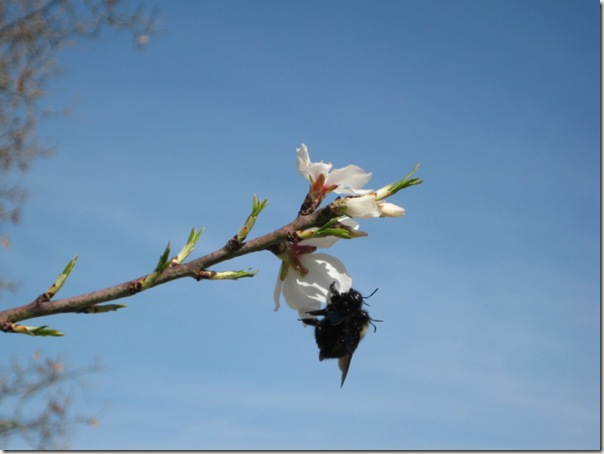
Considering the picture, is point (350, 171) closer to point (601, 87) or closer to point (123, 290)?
point (123, 290)

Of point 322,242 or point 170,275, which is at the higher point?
point 322,242

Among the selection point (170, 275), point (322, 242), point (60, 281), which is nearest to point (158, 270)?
point (170, 275)

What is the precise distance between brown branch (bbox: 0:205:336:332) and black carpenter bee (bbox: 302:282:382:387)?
0.63ft

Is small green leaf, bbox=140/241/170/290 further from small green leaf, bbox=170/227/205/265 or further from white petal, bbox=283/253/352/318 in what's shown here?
white petal, bbox=283/253/352/318

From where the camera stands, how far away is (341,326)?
1.15 metres

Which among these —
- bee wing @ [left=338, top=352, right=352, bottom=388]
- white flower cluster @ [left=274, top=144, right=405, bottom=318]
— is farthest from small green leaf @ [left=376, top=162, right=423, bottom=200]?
bee wing @ [left=338, top=352, right=352, bottom=388]

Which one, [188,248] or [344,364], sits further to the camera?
[344,364]

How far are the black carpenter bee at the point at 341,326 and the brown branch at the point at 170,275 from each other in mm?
192

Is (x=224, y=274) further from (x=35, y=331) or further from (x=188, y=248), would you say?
(x=35, y=331)

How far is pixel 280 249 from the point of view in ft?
3.62

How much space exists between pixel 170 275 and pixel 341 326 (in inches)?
12.6

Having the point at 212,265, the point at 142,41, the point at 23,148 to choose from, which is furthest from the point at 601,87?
the point at 23,148

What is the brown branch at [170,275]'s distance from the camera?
949 mm

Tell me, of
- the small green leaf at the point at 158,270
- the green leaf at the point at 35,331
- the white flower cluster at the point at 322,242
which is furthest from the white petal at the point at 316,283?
the green leaf at the point at 35,331
